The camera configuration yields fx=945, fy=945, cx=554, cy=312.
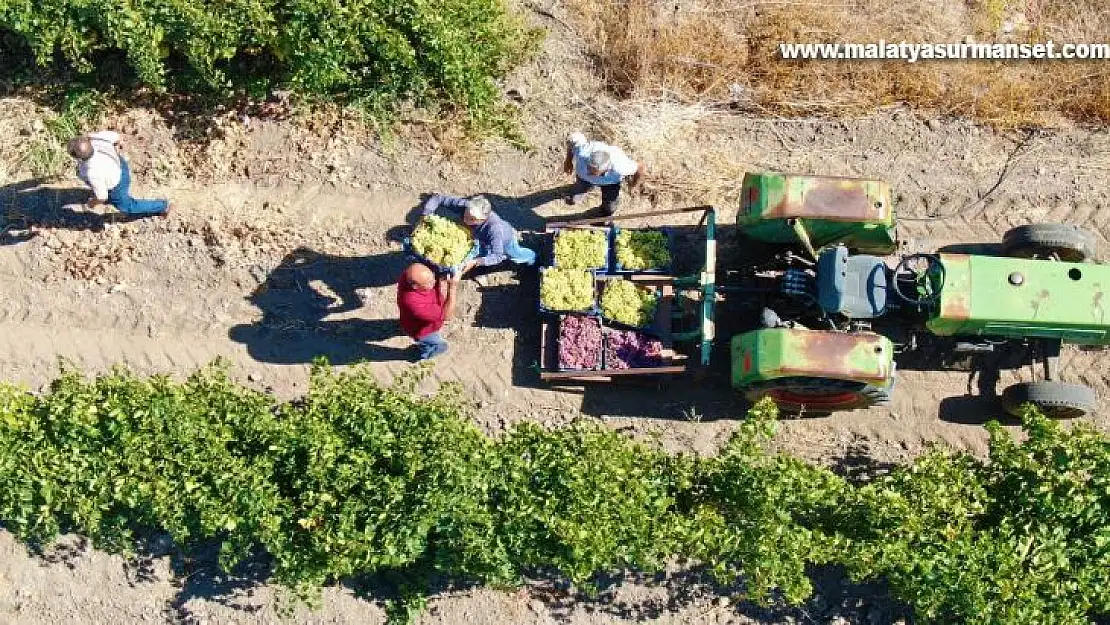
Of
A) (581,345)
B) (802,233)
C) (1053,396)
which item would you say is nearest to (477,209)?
(581,345)

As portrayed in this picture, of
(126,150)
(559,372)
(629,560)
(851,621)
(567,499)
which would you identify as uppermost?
(126,150)

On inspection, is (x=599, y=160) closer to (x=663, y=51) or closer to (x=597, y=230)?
(x=597, y=230)

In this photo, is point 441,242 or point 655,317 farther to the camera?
point 655,317

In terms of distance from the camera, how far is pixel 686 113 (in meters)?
10.5

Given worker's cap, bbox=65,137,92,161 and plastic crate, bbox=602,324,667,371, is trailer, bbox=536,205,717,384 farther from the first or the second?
worker's cap, bbox=65,137,92,161

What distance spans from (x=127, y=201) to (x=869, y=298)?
739 cm

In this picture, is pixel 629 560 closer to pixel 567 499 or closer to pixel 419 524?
pixel 567 499

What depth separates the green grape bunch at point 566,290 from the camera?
9.27 m

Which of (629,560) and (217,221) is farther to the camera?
(217,221)

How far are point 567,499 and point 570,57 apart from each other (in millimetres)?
5141

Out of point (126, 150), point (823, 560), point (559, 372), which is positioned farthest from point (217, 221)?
point (823, 560)

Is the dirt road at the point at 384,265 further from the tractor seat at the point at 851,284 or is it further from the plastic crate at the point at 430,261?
the tractor seat at the point at 851,284

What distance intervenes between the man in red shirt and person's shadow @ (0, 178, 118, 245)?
371cm

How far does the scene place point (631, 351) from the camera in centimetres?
927
